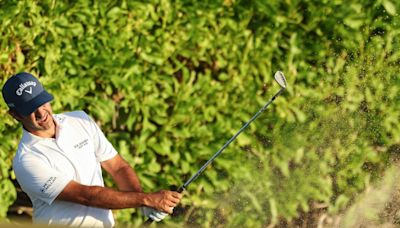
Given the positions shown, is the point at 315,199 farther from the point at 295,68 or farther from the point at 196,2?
the point at 196,2

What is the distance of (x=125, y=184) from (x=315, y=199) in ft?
6.63

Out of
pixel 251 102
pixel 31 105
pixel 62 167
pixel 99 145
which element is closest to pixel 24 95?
pixel 31 105

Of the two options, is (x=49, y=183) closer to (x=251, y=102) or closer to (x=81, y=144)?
(x=81, y=144)

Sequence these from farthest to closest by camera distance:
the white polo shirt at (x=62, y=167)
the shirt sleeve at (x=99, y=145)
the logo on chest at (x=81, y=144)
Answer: the shirt sleeve at (x=99, y=145), the logo on chest at (x=81, y=144), the white polo shirt at (x=62, y=167)

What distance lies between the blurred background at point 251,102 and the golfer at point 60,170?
60.6 inches

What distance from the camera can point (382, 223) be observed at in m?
6.45

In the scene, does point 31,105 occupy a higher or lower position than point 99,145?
higher

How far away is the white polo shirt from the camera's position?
475 cm

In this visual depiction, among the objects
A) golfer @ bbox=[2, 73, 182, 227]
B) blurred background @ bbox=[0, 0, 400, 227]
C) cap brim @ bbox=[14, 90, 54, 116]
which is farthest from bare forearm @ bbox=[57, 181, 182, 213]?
blurred background @ bbox=[0, 0, 400, 227]

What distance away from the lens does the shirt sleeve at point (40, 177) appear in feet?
15.5

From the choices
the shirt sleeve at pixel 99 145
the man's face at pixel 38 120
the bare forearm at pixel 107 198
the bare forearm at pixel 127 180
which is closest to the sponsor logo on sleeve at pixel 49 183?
the bare forearm at pixel 107 198

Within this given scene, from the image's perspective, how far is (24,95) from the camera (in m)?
4.78

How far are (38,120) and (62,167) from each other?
28 centimetres

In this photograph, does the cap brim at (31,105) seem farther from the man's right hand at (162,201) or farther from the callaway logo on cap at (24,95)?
the man's right hand at (162,201)
